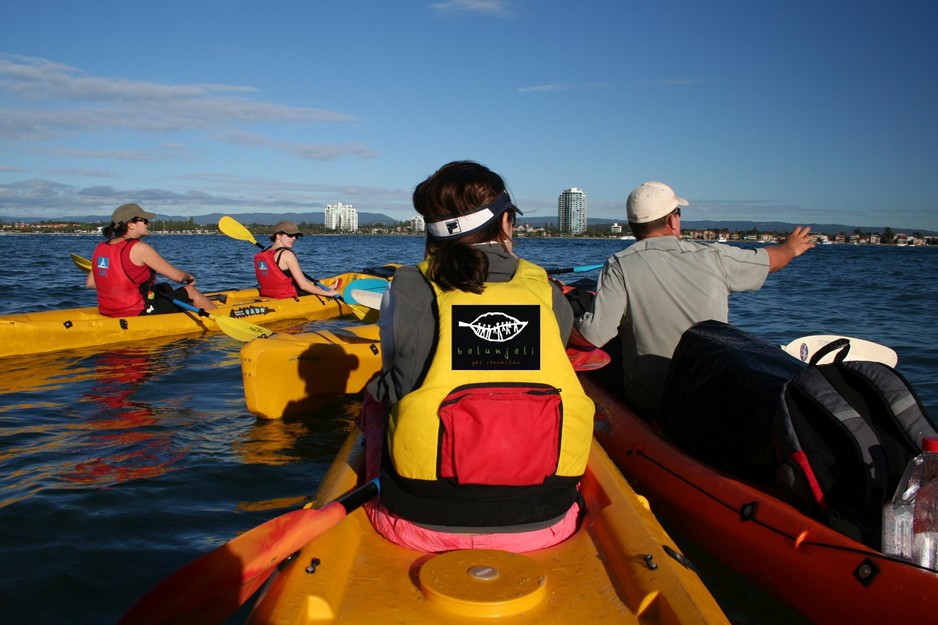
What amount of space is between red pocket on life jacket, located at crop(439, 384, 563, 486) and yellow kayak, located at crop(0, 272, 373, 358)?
6.03 meters

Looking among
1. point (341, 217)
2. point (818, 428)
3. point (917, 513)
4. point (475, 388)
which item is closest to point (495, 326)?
point (475, 388)

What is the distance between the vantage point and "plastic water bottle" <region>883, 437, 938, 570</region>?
7.09 feet

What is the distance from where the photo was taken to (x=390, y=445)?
2.23m

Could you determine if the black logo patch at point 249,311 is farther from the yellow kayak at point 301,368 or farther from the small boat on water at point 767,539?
the small boat on water at point 767,539

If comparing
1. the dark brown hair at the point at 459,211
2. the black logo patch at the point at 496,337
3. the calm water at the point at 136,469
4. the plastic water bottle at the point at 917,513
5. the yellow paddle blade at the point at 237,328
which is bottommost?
the calm water at the point at 136,469

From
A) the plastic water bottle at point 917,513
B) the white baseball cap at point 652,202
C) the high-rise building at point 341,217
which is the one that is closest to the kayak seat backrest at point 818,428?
the plastic water bottle at point 917,513

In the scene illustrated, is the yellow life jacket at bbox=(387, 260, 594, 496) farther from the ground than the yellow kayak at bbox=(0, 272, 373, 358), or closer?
farther from the ground

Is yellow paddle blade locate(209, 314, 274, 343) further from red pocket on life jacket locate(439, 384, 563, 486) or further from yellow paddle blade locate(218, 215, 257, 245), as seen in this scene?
A: red pocket on life jacket locate(439, 384, 563, 486)

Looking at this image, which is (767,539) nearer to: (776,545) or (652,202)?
(776,545)

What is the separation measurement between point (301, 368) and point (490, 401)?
12.3 ft

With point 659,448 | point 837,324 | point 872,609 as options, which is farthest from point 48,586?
point 837,324

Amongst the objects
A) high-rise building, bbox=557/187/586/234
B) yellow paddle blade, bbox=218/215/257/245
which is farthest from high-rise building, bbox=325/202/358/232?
yellow paddle blade, bbox=218/215/257/245

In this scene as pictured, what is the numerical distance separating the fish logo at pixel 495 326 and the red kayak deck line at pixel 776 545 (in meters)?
1.32

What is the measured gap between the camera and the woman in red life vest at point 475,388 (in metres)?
2.10
